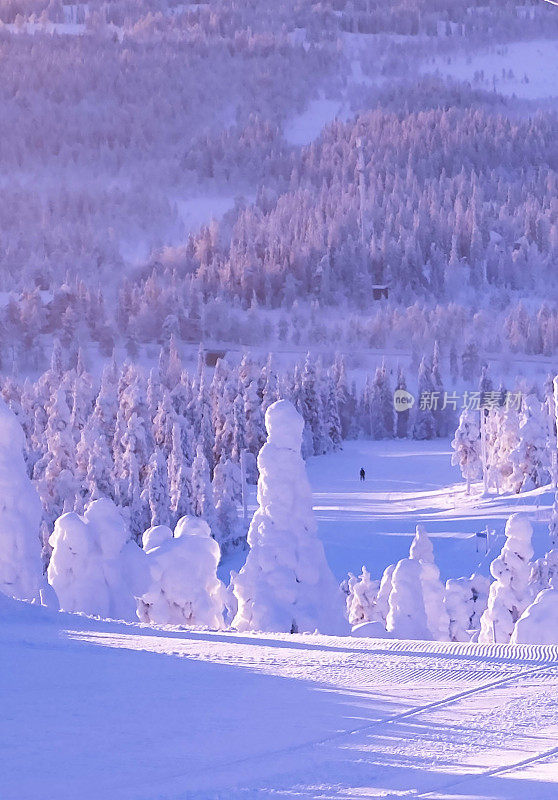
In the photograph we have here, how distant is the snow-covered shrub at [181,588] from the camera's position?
68.7ft

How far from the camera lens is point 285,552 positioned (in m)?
19.3

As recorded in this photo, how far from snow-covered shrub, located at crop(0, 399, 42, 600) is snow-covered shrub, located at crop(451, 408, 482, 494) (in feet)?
161

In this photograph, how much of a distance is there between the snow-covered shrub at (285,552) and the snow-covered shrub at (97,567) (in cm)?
170

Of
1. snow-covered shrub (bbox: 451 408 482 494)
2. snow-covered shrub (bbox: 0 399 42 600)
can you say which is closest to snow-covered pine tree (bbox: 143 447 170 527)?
snow-covered shrub (bbox: 451 408 482 494)

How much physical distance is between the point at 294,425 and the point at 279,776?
40.7 ft

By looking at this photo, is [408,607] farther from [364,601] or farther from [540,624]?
[364,601]

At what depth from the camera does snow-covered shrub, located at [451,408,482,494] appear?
6612 cm

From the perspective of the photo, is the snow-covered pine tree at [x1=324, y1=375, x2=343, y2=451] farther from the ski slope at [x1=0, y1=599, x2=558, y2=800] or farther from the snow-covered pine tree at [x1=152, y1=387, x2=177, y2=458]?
the ski slope at [x1=0, y1=599, x2=558, y2=800]

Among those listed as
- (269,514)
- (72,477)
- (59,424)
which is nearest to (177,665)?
(269,514)

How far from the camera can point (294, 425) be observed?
19.5 meters

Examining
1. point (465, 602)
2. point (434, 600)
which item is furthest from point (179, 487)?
point (434, 600)

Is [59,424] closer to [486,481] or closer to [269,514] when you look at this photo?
[486,481]

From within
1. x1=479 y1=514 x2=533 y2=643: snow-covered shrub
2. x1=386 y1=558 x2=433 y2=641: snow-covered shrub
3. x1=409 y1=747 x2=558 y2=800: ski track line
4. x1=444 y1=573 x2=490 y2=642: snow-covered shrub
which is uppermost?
x1=409 y1=747 x2=558 y2=800: ski track line

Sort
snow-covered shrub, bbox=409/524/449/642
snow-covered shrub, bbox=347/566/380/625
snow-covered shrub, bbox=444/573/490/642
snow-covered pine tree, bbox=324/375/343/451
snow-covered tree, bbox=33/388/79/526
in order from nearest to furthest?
snow-covered shrub, bbox=409/524/449/642 → snow-covered shrub, bbox=444/573/490/642 → snow-covered shrub, bbox=347/566/380/625 → snow-covered tree, bbox=33/388/79/526 → snow-covered pine tree, bbox=324/375/343/451
